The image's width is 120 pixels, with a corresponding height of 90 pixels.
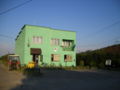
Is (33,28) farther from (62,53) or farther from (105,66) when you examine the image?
(105,66)

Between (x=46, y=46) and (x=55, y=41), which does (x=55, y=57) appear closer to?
(x=46, y=46)

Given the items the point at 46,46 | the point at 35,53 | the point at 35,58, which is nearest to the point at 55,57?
the point at 46,46

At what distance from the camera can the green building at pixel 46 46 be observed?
3108cm

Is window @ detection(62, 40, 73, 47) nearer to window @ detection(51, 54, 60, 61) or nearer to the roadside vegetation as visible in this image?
window @ detection(51, 54, 60, 61)

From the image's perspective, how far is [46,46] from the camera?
108ft

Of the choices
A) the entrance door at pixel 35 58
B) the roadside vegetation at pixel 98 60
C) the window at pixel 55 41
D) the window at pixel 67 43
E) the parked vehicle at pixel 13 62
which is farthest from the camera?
the window at pixel 67 43

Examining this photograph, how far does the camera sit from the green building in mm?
31078

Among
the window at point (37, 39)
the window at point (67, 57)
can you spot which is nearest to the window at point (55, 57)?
the window at point (67, 57)

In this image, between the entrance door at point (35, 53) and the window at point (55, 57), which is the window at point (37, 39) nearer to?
the entrance door at point (35, 53)

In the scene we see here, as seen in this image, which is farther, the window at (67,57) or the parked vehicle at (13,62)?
the window at (67,57)

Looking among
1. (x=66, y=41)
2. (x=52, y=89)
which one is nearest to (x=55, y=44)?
(x=66, y=41)

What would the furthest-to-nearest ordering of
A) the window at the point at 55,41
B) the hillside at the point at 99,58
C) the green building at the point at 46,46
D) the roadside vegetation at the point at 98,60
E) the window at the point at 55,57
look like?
the window at the point at 55,41
the hillside at the point at 99,58
the window at the point at 55,57
the roadside vegetation at the point at 98,60
the green building at the point at 46,46

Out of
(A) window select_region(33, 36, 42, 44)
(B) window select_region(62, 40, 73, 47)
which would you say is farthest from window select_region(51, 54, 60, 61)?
(B) window select_region(62, 40, 73, 47)

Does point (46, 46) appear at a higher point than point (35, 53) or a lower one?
higher
